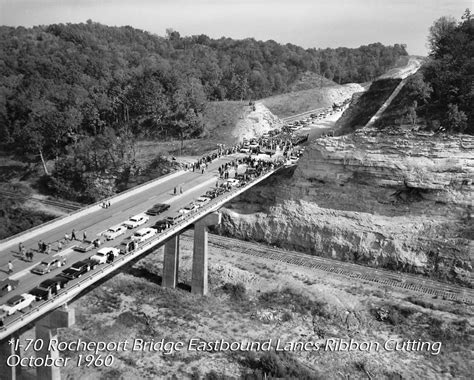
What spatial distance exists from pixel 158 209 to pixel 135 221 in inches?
144

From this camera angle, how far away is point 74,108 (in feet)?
249

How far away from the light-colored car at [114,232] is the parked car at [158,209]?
4.25m

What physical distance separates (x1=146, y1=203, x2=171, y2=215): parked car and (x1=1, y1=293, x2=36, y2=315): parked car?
16222 millimetres

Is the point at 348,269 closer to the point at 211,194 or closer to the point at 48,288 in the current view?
the point at 211,194

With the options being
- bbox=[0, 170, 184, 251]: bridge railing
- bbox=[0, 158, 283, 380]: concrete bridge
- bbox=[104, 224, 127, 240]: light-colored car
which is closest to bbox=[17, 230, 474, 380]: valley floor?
bbox=[0, 158, 283, 380]: concrete bridge

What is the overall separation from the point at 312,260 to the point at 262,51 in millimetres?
105671

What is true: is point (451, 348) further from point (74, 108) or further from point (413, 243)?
point (74, 108)

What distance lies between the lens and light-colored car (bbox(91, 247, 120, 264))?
3091cm

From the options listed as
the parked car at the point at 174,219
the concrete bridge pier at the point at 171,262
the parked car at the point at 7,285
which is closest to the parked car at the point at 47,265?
the parked car at the point at 7,285

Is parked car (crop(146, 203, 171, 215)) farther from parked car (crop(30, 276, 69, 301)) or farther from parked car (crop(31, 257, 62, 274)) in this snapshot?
parked car (crop(30, 276, 69, 301))

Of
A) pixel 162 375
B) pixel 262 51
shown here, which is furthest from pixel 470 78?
pixel 262 51

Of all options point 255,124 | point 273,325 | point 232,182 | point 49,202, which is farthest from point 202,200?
point 255,124

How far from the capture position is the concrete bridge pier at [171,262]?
43.3 m

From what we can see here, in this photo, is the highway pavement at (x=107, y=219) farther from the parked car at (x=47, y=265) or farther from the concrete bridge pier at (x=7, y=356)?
the concrete bridge pier at (x=7, y=356)
